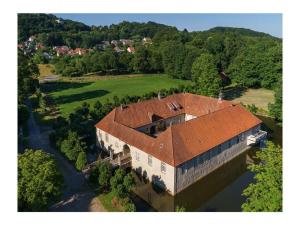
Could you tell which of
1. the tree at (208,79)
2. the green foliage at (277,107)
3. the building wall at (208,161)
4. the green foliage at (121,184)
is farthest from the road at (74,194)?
the tree at (208,79)

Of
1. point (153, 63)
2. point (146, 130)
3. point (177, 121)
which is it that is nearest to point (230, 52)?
point (153, 63)

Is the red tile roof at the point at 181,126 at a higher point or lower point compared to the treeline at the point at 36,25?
lower

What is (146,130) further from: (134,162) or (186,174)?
(186,174)

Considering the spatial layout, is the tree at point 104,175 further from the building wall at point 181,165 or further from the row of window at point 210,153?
the row of window at point 210,153

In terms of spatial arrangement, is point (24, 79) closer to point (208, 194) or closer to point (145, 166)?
point (145, 166)

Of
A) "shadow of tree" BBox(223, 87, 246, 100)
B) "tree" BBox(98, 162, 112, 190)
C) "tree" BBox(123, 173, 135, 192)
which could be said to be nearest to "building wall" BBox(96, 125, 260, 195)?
"tree" BBox(123, 173, 135, 192)

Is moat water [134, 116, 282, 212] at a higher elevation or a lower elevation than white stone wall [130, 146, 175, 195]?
lower

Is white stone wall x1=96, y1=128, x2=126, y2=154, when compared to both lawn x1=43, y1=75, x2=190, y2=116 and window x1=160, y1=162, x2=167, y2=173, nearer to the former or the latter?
window x1=160, y1=162, x2=167, y2=173
